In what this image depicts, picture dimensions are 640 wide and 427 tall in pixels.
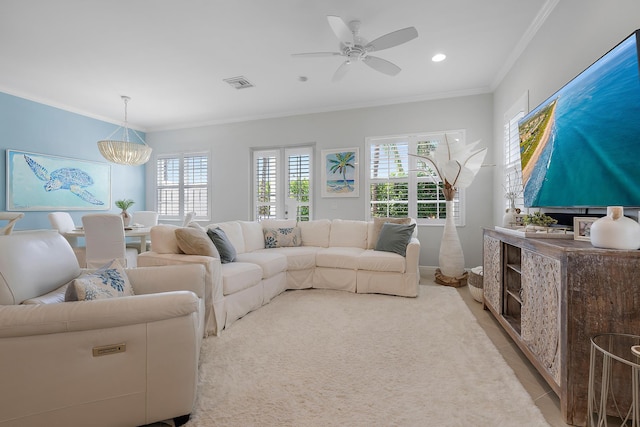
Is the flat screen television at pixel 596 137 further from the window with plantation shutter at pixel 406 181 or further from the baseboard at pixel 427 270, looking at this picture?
the baseboard at pixel 427 270

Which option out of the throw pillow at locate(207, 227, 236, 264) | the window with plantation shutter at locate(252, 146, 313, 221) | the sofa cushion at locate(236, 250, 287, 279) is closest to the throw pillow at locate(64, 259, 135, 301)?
the throw pillow at locate(207, 227, 236, 264)

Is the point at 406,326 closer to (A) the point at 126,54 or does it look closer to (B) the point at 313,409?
(B) the point at 313,409

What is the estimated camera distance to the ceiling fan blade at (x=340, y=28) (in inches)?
91.3

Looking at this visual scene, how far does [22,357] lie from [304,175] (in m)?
4.63

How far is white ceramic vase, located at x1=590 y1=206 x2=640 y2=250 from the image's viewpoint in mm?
1365

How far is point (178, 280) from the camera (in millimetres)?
1923

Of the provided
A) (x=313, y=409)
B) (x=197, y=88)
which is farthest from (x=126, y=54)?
(x=313, y=409)

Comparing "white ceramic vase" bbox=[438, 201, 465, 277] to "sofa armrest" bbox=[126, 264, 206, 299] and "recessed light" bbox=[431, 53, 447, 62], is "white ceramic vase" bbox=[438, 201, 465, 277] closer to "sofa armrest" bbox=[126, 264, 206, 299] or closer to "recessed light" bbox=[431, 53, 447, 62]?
"recessed light" bbox=[431, 53, 447, 62]

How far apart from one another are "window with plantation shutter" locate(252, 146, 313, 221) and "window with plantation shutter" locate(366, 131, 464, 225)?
118 centimetres

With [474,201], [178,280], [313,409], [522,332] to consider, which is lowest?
[313,409]

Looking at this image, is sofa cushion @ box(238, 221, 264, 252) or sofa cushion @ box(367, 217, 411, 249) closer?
sofa cushion @ box(238, 221, 264, 252)

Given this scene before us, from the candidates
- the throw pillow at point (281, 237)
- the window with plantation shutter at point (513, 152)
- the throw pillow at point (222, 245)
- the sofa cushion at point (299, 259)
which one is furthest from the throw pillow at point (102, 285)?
the window with plantation shutter at point (513, 152)

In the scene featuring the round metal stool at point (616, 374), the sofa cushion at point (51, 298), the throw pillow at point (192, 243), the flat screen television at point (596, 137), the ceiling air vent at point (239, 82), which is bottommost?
the round metal stool at point (616, 374)

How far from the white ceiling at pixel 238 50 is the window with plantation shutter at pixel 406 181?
69 centimetres
